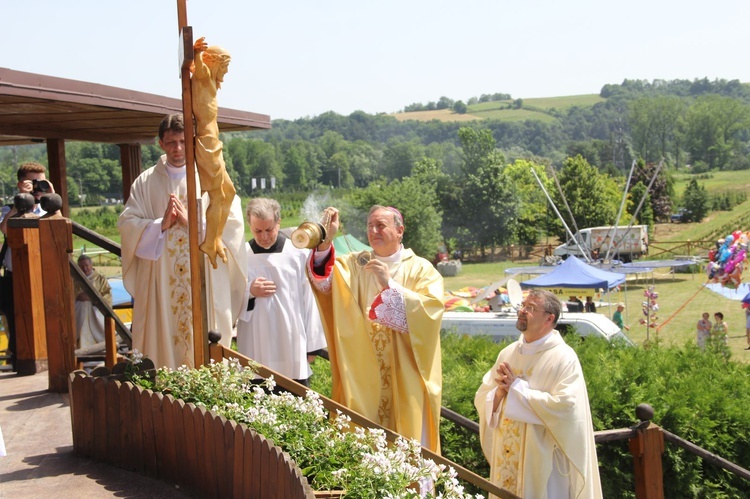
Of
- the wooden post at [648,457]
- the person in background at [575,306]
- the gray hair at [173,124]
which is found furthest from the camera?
the person in background at [575,306]

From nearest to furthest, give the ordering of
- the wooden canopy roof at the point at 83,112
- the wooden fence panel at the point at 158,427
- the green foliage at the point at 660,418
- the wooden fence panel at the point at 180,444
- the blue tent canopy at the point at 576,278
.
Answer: the wooden fence panel at the point at 180,444 → the wooden fence panel at the point at 158,427 → the wooden canopy roof at the point at 83,112 → the green foliage at the point at 660,418 → the blue tent canopy at the point at 576,278

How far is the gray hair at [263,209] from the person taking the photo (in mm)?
5477

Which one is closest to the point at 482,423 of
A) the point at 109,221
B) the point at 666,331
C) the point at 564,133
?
the point at 666,331

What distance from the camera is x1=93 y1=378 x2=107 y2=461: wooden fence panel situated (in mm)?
4492

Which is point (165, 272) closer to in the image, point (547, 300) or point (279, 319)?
point (279, 319)

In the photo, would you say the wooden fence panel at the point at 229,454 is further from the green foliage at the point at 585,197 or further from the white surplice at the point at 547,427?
the green foliage at the point at 585,197

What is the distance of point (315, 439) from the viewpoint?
3.84 metres

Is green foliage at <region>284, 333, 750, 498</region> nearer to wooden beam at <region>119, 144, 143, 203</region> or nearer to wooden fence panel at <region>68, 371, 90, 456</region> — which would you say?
wooden fence panel at <region>68, 371, 90, 456</region>

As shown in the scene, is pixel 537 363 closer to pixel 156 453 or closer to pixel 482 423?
pixel 482 423

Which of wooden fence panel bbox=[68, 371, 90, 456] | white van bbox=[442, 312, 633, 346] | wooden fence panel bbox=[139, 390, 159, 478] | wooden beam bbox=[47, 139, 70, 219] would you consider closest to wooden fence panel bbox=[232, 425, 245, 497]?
wooden fence panel bbox=[139, 390, 159, 478]

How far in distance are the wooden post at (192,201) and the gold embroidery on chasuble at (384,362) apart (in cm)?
109

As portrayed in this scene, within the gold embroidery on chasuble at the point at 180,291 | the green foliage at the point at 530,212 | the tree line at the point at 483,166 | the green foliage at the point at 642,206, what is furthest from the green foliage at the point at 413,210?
the gold embroidery on chasuble at the point at 180,291

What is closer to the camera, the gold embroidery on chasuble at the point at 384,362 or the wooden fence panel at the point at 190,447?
the wooden fence panel at the point at 190,447

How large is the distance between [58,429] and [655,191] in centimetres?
7561
